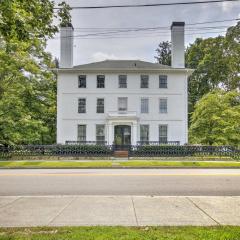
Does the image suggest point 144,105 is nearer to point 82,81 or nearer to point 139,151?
point 82,81

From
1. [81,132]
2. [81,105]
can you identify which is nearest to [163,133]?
[81,132]

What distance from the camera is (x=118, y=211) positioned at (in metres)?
7.16

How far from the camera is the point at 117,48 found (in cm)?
3784

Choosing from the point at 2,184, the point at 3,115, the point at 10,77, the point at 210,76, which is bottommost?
the point at 2,184

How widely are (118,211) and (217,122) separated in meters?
26.2

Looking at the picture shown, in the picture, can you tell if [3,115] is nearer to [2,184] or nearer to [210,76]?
[2,184]

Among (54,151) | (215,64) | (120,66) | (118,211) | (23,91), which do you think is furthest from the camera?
(215,64)

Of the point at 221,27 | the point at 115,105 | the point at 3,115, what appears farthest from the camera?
the point at 115,105

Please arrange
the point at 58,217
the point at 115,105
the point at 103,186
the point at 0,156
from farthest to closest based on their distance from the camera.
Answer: the point at 115,105 < the point at 0,156 < the point at 103,186 < the point at 58,217

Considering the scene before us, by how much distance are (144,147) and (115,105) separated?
8.22 meters

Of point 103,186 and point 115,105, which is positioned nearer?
point 103,186

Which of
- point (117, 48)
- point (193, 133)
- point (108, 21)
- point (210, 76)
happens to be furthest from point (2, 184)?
point (210, 76)

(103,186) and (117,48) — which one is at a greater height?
(117,48)

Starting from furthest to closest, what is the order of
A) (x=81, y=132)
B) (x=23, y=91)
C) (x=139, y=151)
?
(x=81, y=132) < (x=23, y=91) < (x=139, y=151)
